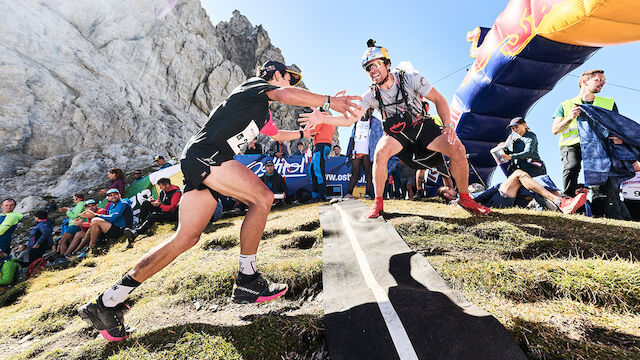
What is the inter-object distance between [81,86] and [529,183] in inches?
1133

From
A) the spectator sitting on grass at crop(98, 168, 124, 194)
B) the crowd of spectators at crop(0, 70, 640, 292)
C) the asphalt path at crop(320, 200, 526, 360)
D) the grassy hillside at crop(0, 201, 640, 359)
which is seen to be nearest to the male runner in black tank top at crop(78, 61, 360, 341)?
the grassy hillside at crop(0, 201, 640, 359)

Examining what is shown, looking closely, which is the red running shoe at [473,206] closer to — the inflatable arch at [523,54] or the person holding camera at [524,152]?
the person holding camera at [524,152]

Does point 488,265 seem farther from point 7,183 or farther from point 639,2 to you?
point 7,183

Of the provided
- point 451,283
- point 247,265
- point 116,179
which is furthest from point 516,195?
point 116,179

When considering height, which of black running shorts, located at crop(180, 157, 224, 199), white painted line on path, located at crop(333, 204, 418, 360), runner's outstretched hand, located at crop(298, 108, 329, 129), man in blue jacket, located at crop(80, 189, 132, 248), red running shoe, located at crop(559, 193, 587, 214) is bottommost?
man in blue jacket, located at crop(80, 189, 132, 248)

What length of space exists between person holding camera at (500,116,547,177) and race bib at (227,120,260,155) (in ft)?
16.8

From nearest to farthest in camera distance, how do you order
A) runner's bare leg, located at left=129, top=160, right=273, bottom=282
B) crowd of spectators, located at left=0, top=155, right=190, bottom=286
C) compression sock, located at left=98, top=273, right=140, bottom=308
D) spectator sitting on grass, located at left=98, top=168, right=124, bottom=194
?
compression sock, located at left=98, top=273, right=140, bottom=308 < runner's bare leg, located at left=129, top=160, right=273, bottom=282 < crowd of spectators, located at left=0, top=155, right=190, bottom=286 < spectator sitting on grass, located at left=98, top=168, right=124, bottom=194

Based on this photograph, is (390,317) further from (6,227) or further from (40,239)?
(6,227)

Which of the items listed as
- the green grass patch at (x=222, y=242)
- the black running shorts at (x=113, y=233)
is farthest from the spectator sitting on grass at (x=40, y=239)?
the green grass patch at (x=222, y=242)

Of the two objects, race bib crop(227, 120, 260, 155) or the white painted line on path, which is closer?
the white painted line on path

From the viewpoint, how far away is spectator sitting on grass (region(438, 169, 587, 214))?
4.22 meters

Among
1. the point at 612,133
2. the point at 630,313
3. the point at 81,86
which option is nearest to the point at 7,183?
the point at 81,86

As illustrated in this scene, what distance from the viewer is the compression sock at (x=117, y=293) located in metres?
2.03

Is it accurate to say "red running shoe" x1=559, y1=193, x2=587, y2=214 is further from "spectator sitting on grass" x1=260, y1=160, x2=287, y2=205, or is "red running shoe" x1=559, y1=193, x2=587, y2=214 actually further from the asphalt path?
"spectator sitting on grass" x1=260, y1=160, x2=287, y2=205
